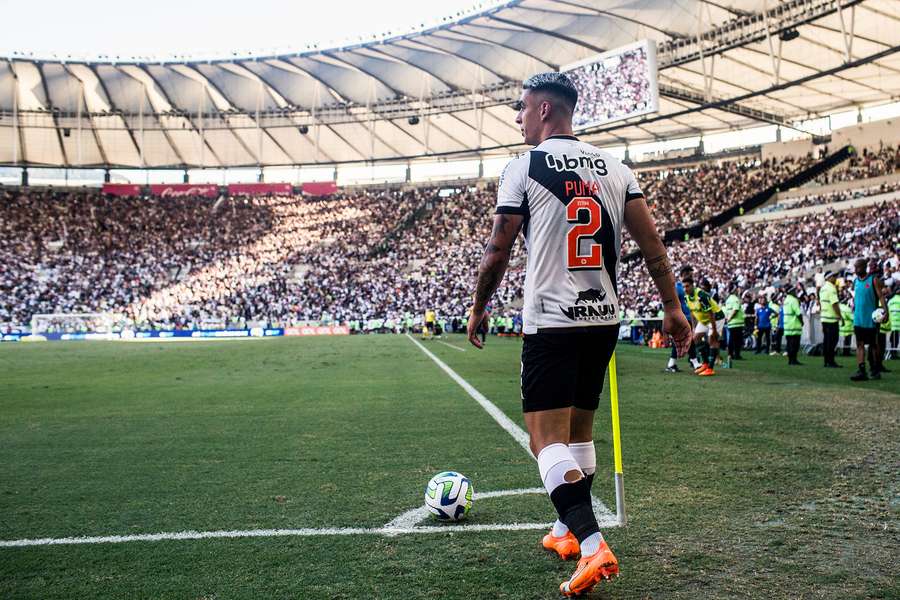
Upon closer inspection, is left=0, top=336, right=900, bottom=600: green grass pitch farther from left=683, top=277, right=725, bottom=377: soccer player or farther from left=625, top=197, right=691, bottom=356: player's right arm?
left=683, top=277, right=725, bottom=377: soccer player

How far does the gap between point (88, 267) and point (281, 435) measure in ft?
158

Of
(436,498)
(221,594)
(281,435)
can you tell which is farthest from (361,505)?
(281,435)

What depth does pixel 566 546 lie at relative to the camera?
328 centimetres

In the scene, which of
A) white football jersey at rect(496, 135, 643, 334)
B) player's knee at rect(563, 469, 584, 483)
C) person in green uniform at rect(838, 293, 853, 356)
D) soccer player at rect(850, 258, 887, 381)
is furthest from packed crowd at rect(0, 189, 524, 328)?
player's knee at rect(563, 469, 584, 483)

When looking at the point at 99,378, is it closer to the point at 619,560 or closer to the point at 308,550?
the point at 308,550

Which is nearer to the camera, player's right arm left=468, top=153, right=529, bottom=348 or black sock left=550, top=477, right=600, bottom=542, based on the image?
black sock left=550, top=477, right=600, bottom=542

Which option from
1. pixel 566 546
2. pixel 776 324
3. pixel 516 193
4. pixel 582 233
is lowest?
pixel 566 546

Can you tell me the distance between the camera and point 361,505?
4223mm

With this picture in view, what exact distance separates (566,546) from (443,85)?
46345 mm

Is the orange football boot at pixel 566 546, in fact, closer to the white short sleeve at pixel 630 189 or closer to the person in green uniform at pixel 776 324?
the white short sleeve at pixel 630 189

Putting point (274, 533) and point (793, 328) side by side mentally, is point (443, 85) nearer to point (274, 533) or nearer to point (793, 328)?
point (793, 328)

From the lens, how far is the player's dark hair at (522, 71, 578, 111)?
3324 millimetres

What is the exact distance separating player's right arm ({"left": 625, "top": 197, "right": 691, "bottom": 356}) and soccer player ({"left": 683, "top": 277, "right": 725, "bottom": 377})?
10229 millimetres

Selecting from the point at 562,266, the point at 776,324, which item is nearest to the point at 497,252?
the point at 562,266
